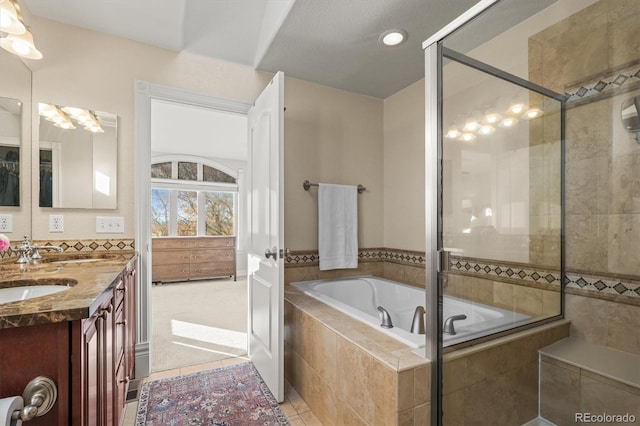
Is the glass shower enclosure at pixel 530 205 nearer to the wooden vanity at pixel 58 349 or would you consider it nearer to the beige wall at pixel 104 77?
the wooden vanity at pixel 58 349

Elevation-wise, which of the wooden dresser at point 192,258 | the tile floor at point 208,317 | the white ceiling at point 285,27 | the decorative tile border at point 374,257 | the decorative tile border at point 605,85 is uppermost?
the white ceiling at point 285,27

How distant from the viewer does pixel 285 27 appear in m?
2.01

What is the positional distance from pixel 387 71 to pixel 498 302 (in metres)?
1.94

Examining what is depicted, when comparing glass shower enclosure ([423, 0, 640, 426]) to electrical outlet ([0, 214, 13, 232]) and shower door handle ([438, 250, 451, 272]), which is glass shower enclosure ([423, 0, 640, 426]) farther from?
electrical outlet ([0, 214, 13, 232])

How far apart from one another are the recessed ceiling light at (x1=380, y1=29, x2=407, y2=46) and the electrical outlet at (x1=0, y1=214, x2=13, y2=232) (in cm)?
260

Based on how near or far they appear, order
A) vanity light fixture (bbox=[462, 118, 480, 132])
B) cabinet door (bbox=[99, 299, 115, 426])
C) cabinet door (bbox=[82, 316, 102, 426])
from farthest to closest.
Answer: vanity light fixture (bbox=[462, 118, 480, 132]) → cabinet door (bbox=[99, 299, 115, 426]) → cabinet door (bbox=[82, 316, 102, 426])

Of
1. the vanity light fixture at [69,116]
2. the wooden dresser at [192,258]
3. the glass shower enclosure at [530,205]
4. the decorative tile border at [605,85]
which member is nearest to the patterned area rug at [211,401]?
the glass shower enclosure at [530,205]

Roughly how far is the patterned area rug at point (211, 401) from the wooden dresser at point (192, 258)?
361 cm

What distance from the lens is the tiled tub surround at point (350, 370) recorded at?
3.95 feet

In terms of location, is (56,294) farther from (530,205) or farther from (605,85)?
(605,85)

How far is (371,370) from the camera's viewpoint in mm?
1298

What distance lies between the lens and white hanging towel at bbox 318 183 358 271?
8.89 ft

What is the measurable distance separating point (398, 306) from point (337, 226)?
86cm

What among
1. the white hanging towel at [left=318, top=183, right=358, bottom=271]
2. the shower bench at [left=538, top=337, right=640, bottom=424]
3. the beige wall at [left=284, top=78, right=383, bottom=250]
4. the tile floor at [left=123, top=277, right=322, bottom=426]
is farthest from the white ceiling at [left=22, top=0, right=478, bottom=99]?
the tile floor at [left=123, top=277, right=322, bottom=426]
